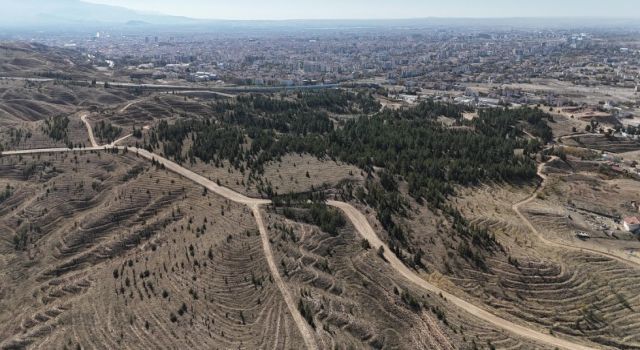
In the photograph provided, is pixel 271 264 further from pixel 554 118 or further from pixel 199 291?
pixel 554 118

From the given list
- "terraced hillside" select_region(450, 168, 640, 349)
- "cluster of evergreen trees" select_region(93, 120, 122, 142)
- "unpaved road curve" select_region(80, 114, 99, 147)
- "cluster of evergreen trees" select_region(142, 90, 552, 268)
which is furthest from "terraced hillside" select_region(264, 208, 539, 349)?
"cluster of evergreen trees" select_region(93, 120, 122, 142)

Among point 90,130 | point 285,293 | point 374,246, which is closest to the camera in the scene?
point 285,293

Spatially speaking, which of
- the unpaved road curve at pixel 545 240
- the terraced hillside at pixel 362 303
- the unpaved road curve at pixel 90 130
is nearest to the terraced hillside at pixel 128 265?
the terraced hillside at pixel 362 303

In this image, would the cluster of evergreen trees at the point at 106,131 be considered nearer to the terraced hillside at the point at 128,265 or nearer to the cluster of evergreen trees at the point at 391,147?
the cluster of evergreen trees at the point at 391,147

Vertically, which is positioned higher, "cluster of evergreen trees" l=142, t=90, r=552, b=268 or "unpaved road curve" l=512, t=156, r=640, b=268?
"cluster of evergreen trees" l=142, t=90, r=552, b=268

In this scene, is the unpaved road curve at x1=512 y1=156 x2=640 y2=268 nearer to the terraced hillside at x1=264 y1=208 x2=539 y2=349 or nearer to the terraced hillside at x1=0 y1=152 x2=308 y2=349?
the terraced hillside at x1=264 y1=208 x2=539 y2=349

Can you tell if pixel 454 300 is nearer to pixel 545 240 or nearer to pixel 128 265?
pixel 545 240

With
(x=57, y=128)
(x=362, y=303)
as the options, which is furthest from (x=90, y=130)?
(x=362, y=303)

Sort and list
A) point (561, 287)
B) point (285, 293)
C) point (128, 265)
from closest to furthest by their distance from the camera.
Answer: point (285, 293) → point (561, 287) → point (128, 265)
